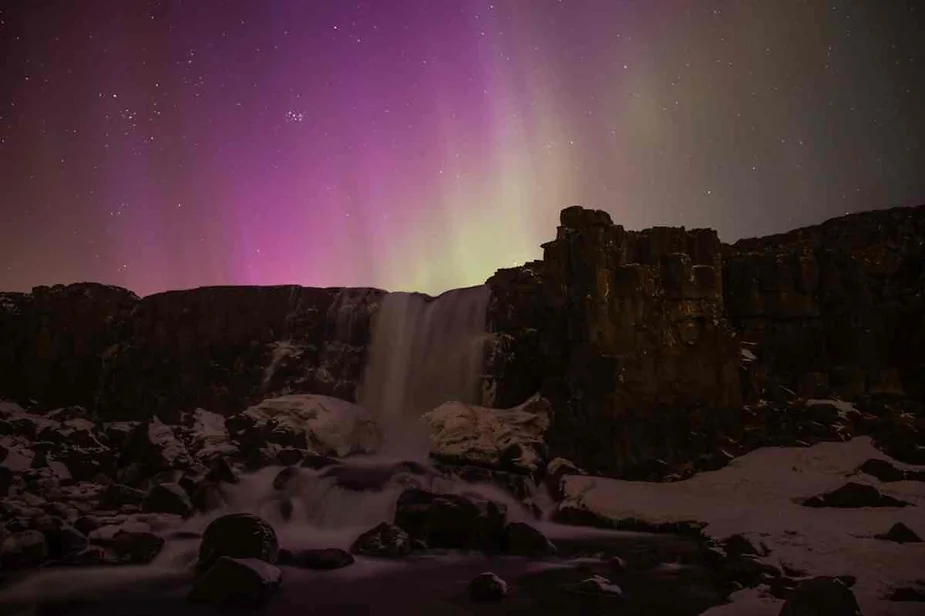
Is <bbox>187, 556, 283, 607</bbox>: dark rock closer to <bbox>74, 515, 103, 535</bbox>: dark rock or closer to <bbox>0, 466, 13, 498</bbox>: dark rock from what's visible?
<bbox>74, 515, 103, 535</bbox>: dark rock

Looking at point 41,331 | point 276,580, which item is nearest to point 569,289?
point 276,580

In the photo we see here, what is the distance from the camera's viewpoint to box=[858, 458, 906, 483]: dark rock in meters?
20.6

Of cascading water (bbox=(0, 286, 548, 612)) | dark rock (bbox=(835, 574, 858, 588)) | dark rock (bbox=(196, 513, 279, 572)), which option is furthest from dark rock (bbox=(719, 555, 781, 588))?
dark rock (bbox=(196, 513, 279, 572))

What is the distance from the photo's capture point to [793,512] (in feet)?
59.1

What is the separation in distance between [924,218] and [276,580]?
33.3 meters

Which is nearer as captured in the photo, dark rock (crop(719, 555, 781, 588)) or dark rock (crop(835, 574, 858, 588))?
dark rock (crop(835, 574, 858, 588))

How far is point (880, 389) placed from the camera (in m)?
27.8

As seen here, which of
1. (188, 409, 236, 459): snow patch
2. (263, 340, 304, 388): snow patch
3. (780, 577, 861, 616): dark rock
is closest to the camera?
(780, 577, 861, 616): dark rock

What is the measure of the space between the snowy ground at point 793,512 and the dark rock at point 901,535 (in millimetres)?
358

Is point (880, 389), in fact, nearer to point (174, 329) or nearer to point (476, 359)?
point (476, 359)

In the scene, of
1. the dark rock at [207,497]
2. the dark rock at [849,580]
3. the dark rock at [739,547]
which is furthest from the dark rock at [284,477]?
the dark rock at [849,580]

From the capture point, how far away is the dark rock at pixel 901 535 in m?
14.5

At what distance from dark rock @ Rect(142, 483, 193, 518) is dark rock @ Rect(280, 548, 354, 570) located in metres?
Result: 5.68

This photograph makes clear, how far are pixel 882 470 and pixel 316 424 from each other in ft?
67.9
